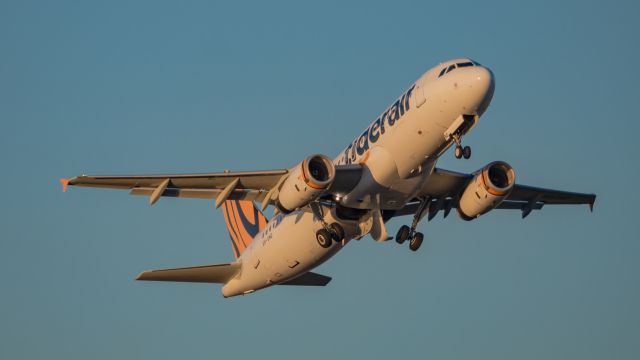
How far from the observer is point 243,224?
4753 centimetres

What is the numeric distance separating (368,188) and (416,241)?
4640mm

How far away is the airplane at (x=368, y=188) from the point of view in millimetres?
34250

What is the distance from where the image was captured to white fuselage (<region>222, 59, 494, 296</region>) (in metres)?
A: 33.8

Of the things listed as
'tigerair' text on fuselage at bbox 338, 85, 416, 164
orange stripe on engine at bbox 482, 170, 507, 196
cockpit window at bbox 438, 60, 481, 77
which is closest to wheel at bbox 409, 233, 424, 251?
orange stripe on engine at bbox 482, 170, 507, 196

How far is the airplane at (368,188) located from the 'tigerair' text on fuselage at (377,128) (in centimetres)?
5

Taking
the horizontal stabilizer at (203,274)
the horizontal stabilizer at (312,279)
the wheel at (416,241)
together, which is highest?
the horizontal stabilizer at (203,274)

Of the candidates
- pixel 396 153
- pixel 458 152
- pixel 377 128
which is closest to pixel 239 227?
pixel 377 128

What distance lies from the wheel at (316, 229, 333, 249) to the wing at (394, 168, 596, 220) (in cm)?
437

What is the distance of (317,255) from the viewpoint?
3925 centimetres

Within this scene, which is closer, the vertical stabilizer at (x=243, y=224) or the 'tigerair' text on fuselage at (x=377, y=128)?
the 'tigerair' text on fuselage at (x=377, y=128)

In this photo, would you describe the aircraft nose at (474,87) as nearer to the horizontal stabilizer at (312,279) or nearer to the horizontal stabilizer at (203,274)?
the horizontal stabilizer at (312,279)

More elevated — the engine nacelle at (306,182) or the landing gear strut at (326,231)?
the engine nacelle at (306,182)

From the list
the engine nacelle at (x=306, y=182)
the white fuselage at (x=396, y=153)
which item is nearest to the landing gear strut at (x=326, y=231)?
the white fuselage at (x=396, y=153)

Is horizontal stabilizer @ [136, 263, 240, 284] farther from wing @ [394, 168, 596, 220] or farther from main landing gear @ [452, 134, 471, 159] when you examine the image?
main landing gear @ [452, 134, 471, 159]
